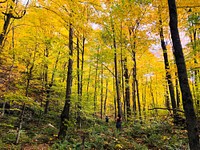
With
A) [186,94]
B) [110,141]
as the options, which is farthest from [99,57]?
[186,94]

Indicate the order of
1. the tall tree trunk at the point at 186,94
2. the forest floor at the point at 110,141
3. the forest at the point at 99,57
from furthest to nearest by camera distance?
the forest floor at the point at 110,141, the forest at the point at 99,57, the tall tree trunk at the point at 186,94

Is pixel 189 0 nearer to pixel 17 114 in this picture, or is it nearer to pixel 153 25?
pixel 153 25

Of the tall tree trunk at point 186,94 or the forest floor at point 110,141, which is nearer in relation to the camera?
the tall tree trunk at point 186,94

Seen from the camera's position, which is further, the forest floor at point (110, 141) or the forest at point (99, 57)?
the forest floor at point (110, 141)

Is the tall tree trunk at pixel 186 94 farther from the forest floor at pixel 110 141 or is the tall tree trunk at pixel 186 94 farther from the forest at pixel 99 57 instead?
the forest floor at pixel 110 141

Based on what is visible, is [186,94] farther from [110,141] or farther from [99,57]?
[99,57]

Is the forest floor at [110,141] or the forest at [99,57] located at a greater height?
the forest at [99,57]

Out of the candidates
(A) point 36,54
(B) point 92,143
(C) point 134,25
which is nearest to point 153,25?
(C) point 134,25

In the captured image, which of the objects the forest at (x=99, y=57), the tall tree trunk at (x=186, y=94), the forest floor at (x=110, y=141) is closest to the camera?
the tall tree trunk at (x=186, y=94)

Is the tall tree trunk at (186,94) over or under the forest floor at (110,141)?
over

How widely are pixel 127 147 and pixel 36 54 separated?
6115 mm

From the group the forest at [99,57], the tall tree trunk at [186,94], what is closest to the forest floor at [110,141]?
the forest at [99,57]

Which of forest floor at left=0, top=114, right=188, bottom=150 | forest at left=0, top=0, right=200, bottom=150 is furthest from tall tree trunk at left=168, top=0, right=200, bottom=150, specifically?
forest floor at left=0, top=114, right=188, bottom=150

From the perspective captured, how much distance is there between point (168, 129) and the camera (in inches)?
412
